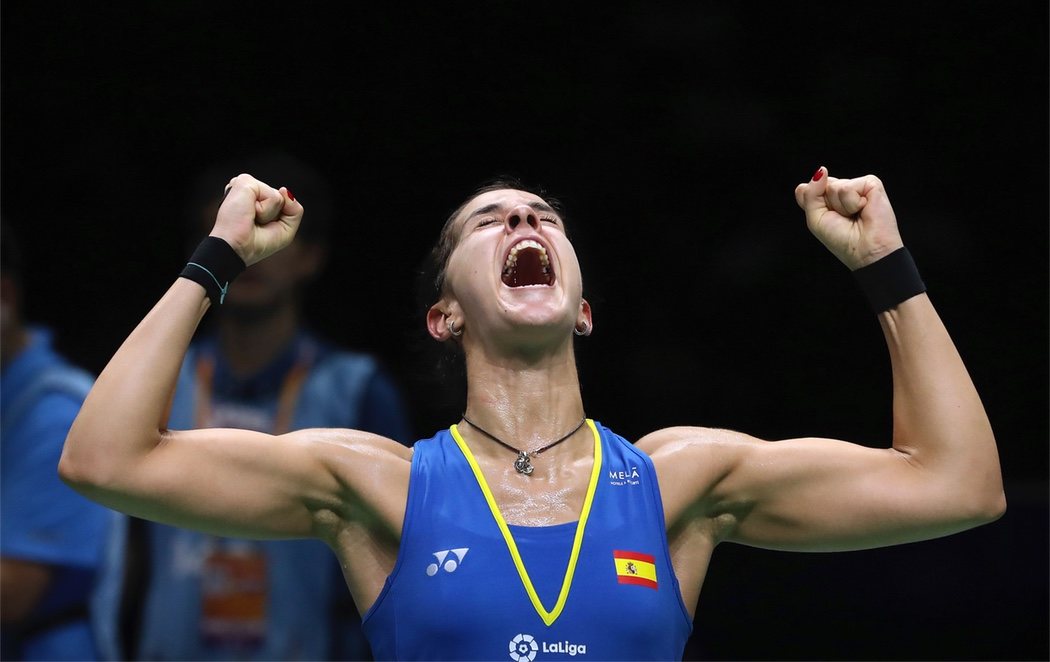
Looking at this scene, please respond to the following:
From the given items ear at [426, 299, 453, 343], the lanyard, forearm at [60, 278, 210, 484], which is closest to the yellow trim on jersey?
ear at [426, 299, 453, 343]

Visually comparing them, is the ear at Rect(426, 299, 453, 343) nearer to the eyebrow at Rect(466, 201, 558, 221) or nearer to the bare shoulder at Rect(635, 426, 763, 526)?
the eyebrow at Rect(466, 201, 558, 221)

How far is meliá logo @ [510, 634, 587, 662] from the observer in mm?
2711

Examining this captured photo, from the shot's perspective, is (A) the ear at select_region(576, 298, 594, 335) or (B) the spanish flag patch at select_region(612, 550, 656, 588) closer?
(B) the spanish flag patch at select_region(612, 550, 656, 588)

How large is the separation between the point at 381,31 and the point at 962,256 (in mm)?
2876

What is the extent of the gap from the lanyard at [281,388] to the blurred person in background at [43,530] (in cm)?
61

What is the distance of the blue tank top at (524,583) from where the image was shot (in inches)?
107

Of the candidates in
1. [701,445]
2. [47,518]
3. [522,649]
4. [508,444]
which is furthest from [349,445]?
[47,518]

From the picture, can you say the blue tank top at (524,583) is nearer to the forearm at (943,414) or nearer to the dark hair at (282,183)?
the forearm at (943,414)

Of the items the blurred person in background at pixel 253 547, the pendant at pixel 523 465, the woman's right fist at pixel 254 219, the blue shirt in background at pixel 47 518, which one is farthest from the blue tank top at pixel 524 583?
the blurred person in background at pixel 253 547

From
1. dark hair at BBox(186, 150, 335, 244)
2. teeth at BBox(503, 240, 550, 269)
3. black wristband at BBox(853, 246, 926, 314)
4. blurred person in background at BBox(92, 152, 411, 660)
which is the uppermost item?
dark hair at BBox(186, 150, 335, 244)

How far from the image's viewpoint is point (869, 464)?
300 cm

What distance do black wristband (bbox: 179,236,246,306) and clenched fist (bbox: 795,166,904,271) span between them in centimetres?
139

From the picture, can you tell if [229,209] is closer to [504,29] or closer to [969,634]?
[504,29]

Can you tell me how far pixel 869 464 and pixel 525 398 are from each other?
2.76 feet
